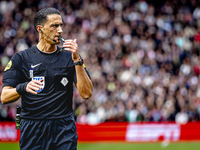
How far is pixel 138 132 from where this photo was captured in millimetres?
9828

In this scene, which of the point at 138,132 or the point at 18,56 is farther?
the point at 138,132

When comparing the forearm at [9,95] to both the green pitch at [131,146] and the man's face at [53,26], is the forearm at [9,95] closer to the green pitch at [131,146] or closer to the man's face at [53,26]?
the man's face at [53,26]

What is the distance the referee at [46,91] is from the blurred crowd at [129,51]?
25.0 ft

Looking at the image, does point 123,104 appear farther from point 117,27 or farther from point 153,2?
point 153,2

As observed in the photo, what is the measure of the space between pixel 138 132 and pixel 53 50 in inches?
284

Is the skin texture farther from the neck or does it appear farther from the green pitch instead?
the green pitch

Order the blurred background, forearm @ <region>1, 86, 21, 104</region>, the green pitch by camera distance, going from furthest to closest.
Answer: the blurred background → the green pitch → forearm @ <region>1, 86, 21, 104</region>

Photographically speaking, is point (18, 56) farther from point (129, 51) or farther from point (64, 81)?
point (129, 51)

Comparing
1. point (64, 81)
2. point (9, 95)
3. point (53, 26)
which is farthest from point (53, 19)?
point (9, 95)

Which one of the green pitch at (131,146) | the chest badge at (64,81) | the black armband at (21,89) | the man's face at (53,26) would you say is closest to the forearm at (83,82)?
the chest badge at (64,81)

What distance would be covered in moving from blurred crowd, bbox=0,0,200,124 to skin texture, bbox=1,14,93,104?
776cm

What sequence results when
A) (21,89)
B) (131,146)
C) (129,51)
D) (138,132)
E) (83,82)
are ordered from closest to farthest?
(21,89)
(83,82)
(131,146)
(138,132)
(129,51)

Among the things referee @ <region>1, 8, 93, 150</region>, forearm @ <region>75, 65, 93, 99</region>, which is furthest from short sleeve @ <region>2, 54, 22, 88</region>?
forearm @ <region>75, 65, 93, 99</region>

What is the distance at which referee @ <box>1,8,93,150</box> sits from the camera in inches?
121
